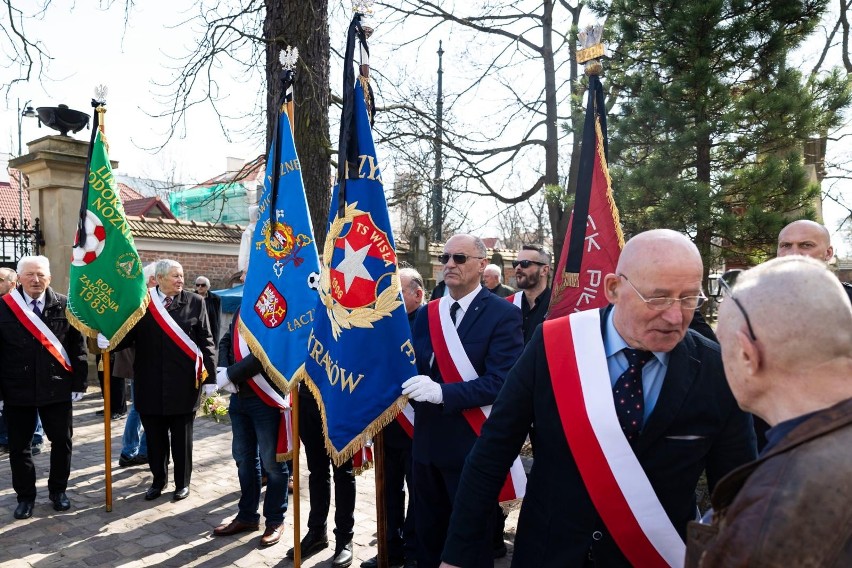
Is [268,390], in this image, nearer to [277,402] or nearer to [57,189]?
[277,402]

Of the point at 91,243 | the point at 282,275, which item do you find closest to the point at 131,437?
the point at 91,243

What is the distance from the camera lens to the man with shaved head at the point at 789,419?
104 cm

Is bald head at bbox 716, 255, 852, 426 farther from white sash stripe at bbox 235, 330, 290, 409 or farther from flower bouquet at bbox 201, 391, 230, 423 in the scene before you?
flower bouquet at bbox 201, 391, 230, 423

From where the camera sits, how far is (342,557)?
4246 millimetres

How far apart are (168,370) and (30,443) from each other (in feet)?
3.86

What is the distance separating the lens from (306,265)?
437cm

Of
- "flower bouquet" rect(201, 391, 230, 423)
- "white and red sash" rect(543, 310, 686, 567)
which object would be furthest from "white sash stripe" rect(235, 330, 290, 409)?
"flower bouquet" rect(201, 391, 230, 423)

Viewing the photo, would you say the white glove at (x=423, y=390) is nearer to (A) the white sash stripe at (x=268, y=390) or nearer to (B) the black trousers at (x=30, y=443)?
(A) the white sash stripe at (x=268, y=390)

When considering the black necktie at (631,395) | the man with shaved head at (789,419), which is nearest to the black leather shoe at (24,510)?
the black necktie at (631,395)

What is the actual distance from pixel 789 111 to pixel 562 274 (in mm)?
2586

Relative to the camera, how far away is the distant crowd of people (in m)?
1.12

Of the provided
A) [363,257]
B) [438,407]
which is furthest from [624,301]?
[363,257]

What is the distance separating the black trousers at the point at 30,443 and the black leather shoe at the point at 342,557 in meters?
2.54

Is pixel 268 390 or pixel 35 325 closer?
pixel 268 390
